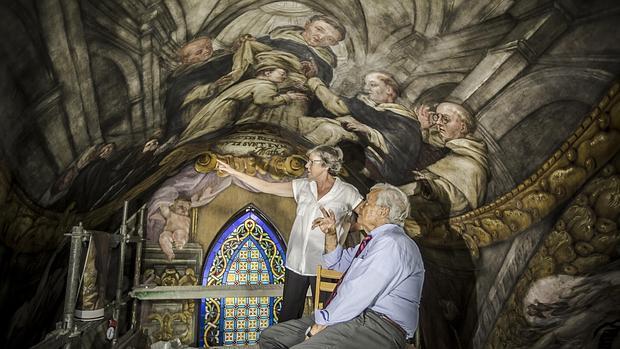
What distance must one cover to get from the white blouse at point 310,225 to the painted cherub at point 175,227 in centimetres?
267

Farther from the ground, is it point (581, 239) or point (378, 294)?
point (581, 239)

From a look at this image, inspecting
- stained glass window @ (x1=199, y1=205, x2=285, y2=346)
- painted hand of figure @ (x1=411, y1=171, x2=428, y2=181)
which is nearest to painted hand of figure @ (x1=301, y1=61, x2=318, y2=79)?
painted hand of figure @ (x1=411, y1=171, x2=428, y2=181)

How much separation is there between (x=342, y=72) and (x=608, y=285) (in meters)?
2.64

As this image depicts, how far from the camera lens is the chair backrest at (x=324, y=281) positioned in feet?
12.6

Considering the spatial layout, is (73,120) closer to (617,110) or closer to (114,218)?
(114,218)

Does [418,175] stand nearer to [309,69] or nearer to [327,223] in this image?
[327,223]

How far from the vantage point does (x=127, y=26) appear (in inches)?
104

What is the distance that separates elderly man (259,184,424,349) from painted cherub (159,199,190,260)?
4.25m

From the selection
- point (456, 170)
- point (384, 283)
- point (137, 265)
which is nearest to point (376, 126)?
point (456, 170)

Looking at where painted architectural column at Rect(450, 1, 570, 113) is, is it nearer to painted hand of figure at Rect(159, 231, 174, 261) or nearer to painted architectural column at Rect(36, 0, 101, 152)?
painted architectural column at Rect(36, 0, 101, 152)

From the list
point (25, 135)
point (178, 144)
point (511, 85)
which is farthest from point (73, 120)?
point (511, 85)

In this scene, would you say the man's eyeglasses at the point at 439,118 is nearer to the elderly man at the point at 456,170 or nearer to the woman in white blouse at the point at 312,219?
the elderly man at the point at 456,170

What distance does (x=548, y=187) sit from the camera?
3121mm

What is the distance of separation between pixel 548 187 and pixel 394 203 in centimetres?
125
